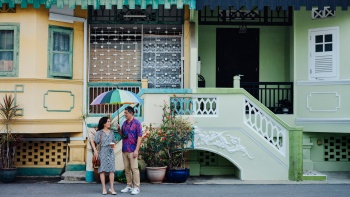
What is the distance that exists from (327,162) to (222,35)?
527 cm

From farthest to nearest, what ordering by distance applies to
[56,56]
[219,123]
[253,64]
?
[253,64]
[56,56]
[219,123]

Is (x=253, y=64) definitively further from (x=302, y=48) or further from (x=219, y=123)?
(x=219, y=123)

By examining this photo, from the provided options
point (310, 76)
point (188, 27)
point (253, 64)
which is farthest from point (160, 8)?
point (310, 76)

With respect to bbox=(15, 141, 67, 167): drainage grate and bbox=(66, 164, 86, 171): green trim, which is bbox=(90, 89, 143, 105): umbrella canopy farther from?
bbox=(15, 141, 67, 167): drainage grate

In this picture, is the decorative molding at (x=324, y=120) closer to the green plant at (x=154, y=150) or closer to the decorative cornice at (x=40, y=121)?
the green plant at (x=154, y=150)

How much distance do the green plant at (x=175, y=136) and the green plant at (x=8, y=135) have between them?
3994 millimetres

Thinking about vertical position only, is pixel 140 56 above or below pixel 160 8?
below

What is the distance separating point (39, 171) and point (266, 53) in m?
8.09

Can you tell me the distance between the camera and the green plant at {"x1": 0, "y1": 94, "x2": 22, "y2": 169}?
44.6 feet

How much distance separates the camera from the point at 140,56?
1565 centimetres

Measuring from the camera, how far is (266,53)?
1695cm

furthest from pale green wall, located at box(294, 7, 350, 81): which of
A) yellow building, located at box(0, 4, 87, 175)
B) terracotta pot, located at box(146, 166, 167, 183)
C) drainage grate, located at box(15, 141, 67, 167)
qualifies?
drainage grate, located at box(15, 141, 67, 167)

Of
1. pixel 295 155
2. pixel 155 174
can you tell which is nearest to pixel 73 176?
pixel 155 174

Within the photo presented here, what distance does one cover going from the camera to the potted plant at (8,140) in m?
13.5
